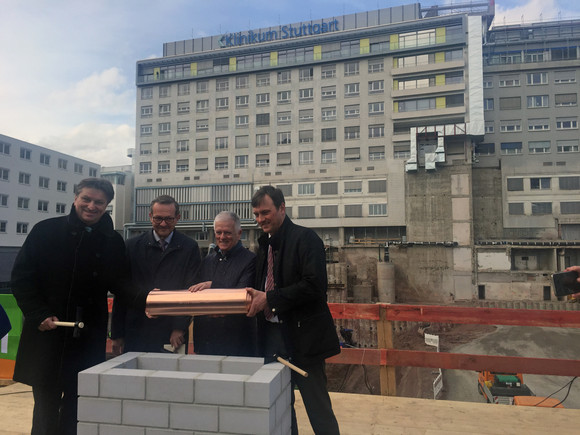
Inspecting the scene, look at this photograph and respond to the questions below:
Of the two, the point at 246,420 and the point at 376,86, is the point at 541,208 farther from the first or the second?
the point at 246,420

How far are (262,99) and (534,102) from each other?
102 ft

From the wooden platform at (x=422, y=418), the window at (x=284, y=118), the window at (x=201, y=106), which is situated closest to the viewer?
the wooden platform at (x=422, y=418)

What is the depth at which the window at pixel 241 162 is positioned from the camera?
146 ft

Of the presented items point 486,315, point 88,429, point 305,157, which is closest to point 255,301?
point 88,429

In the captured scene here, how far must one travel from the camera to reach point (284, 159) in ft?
141

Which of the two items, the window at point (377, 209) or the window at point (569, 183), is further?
the window at point (377, 209)

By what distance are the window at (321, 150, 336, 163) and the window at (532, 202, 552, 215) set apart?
70.6 feet

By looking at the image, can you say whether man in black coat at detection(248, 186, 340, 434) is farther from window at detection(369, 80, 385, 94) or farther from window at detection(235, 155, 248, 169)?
window at detection(235, 155, 248, 169)

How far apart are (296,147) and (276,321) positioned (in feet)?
135

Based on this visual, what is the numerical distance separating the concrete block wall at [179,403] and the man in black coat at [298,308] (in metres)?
0.49

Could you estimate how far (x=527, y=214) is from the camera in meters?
39.4

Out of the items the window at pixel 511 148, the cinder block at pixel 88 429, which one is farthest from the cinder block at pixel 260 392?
the window at pixel 511 148

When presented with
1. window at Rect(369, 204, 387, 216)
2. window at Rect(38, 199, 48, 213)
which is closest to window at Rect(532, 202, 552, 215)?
window at Rect(369, 204, 387, 216)

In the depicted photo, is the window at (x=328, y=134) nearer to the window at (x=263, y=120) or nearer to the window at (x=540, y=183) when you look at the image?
the window at (x=263, y=120)
